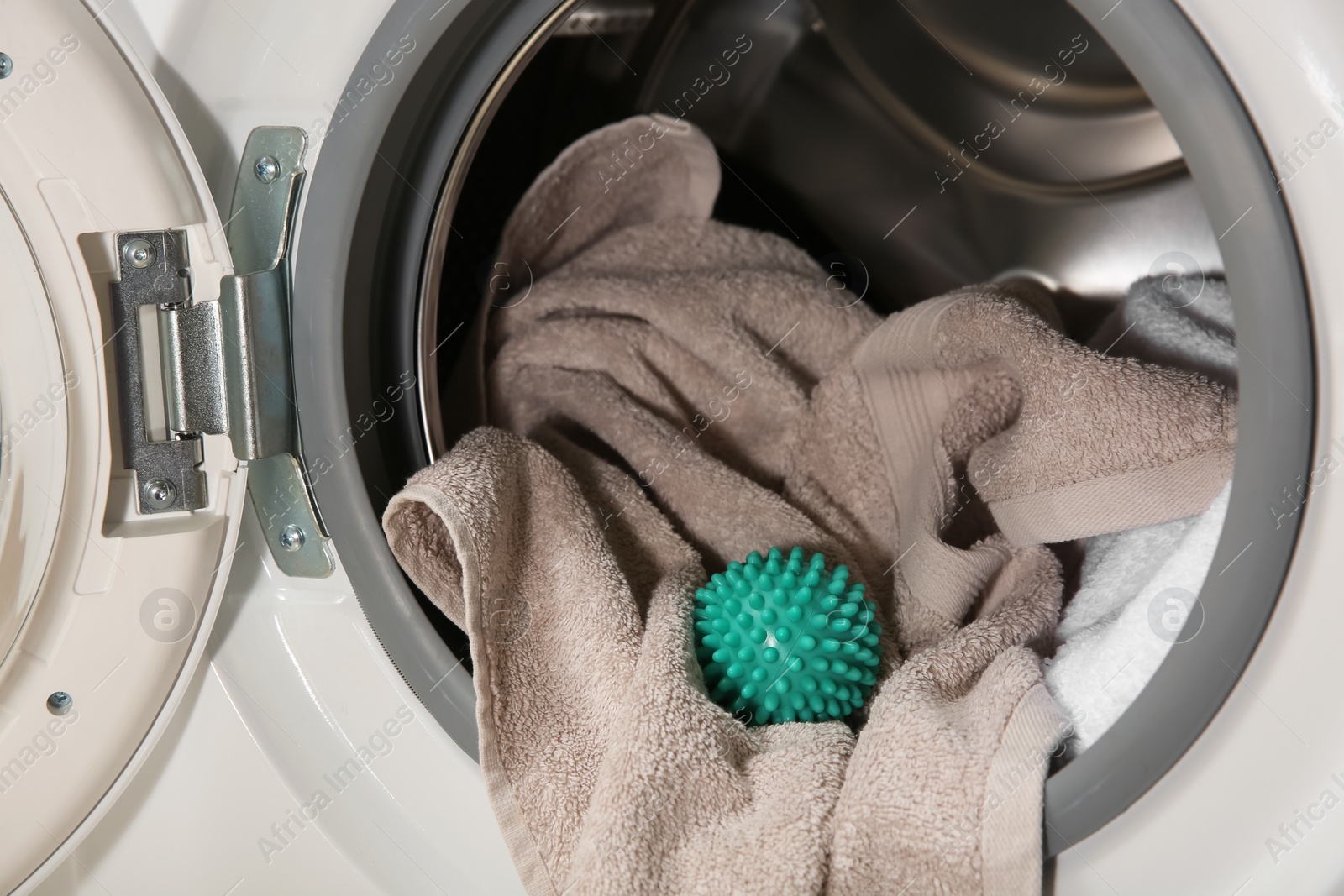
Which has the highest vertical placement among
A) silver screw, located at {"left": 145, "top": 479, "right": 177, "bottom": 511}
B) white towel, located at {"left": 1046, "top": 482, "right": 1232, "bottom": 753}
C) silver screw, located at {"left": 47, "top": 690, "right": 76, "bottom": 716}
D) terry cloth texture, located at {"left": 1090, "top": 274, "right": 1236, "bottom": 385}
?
silver screw, located at {"left": 145, "top": 479, "right": 177, "bottom": 511}

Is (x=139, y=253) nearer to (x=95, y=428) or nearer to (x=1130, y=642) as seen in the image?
(x=95, y=428)

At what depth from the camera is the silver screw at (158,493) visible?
53cm

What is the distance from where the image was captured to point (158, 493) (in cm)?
53

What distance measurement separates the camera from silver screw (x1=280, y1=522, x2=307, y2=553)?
0.56 metres

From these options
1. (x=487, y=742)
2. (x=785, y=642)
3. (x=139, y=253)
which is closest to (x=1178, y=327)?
(x=785, y=642)

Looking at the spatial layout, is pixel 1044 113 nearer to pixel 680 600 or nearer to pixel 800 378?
pixel 800 378

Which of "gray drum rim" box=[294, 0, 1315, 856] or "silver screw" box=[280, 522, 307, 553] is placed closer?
"gray drum rim" box=[294, 0, 1315, 856]

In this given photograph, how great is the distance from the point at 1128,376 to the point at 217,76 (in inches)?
19.7

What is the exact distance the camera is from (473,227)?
2.67ft

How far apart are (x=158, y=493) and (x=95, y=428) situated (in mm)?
48

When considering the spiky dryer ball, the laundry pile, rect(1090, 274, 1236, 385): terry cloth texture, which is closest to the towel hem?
the laundry pile

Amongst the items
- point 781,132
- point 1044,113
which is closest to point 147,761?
point 781,132

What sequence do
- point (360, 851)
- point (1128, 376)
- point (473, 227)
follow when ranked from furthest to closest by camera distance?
1. point (473, 227)
2. point (360, 851)
3. point (1128, 376)

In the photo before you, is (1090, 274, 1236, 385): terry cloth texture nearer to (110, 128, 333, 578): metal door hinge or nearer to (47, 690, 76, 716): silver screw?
(110, 128, 333, 578): metal door hinge
